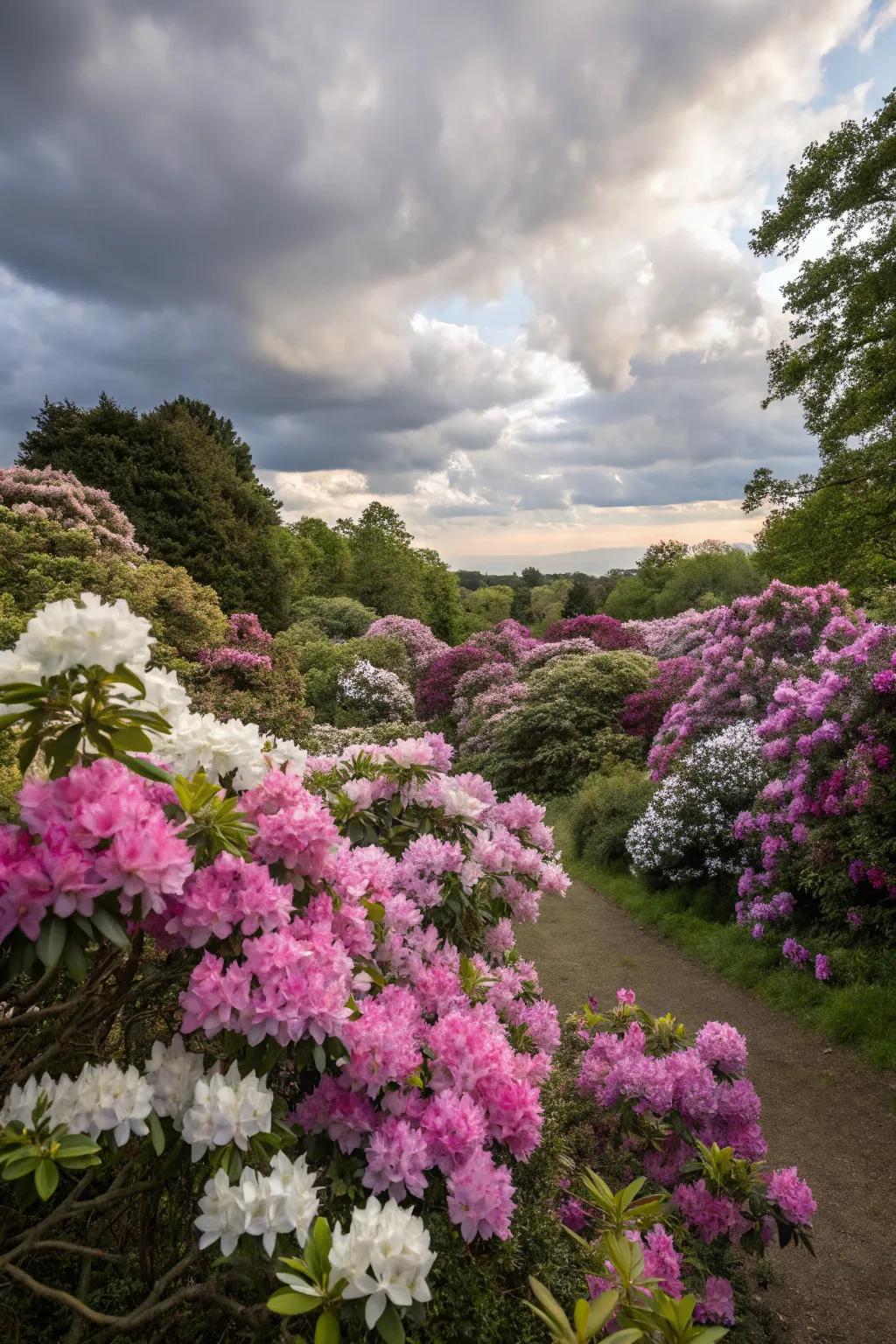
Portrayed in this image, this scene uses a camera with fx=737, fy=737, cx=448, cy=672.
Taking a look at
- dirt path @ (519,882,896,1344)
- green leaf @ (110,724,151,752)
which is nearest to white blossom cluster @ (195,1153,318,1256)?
green leaf @ (110,724,151,752)

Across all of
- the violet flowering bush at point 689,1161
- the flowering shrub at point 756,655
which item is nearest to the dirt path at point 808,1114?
the violet flowering bush at point 689,1161

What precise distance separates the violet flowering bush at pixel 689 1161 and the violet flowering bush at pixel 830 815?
2.68 meters

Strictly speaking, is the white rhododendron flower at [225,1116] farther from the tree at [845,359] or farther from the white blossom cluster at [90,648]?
the tree at [845,359]

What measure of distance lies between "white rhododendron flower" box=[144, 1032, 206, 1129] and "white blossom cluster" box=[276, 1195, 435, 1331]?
17.7 inches

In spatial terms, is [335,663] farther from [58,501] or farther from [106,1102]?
[106,1102]

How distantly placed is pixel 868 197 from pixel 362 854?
1445 cm

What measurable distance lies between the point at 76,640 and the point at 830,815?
5775mm

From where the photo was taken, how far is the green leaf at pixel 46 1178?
1314 mm

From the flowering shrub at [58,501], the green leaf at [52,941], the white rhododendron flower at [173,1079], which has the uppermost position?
the flowering shrub at [58,501]

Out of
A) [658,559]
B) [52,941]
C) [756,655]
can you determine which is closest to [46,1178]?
[52,941]

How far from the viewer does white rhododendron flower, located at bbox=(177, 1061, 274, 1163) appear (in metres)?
1.49

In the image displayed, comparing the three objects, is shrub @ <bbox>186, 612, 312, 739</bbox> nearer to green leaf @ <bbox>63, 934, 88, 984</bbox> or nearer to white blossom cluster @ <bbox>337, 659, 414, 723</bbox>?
white blossom cluster @ <bbox>337, 659, 414, 723</bbox>

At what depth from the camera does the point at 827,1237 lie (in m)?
3.28

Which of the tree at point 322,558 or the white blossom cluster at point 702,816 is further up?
the tree at point 322,558
